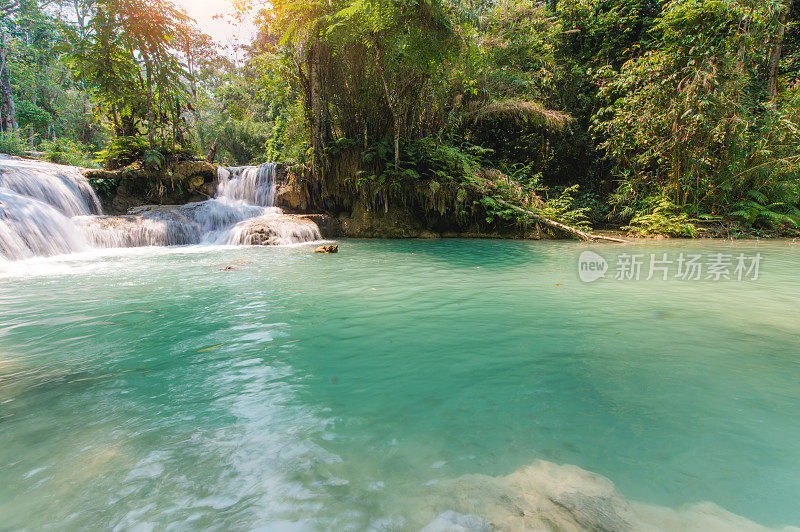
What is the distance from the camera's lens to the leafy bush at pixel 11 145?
69.1ft

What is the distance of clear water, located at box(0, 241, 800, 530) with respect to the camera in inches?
54.7

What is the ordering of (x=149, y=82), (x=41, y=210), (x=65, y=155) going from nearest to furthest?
1. (x=41, y=210)
2. (x=149, y=82)
3. (x=65, y=155)

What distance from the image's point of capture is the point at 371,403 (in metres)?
2.04

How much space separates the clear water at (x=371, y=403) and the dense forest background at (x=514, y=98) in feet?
26.2

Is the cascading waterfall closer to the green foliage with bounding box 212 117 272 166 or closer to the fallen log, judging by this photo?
the fallen log

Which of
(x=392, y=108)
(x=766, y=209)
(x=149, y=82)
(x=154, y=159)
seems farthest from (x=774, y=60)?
(x=154, y=159)

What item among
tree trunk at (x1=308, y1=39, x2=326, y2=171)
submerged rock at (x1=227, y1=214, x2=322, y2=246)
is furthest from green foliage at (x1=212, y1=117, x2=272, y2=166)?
submerged rock at (x1=227, y1=214, x2=322, y2=246)

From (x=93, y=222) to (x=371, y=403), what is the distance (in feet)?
37.7

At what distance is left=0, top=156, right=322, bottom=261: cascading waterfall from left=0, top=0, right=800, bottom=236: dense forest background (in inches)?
87.0

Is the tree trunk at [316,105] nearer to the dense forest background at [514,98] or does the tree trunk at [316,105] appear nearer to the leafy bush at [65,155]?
the dense forest background at [514,98]

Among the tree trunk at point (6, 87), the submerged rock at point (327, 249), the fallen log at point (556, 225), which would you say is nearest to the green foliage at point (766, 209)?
the fallen log at point (556, 225)

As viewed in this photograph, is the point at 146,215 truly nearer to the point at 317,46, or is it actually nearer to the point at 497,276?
the point at 317,46

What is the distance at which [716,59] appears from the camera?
1107cm

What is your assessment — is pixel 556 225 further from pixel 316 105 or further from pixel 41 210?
pixel 41 210
